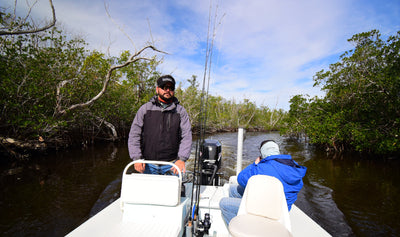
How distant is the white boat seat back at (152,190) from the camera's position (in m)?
1.86

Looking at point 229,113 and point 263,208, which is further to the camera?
point 229,113

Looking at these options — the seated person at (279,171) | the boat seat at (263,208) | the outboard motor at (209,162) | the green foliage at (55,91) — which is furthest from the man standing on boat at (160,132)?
the green foliage at (55,91)

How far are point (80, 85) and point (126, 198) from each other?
9.20 metres

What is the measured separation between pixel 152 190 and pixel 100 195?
3907mm

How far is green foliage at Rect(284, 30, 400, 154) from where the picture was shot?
25.2 ft

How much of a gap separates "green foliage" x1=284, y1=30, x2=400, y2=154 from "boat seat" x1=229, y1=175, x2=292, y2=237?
859 centimetres

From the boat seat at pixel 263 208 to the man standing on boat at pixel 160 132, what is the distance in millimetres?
921

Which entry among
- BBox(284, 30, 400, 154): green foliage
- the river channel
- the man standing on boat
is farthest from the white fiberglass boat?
BBox(284, 30, 400, 154): green foliage

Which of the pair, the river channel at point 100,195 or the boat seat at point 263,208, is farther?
the river channel at point 100,195

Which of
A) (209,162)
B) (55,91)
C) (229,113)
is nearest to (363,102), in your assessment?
(209,162)

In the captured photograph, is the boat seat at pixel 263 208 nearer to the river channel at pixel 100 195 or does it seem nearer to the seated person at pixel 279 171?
the seated person at pixel 279 171

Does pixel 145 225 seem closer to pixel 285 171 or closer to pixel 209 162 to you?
pixel 285 171

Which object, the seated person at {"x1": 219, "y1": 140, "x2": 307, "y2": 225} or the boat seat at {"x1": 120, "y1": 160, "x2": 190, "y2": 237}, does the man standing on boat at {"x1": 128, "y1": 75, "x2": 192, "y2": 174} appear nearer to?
the boat seat at {"x1": 120, "y1": 160, "x2": 190, "y2": 237}

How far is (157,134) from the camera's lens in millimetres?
2355
